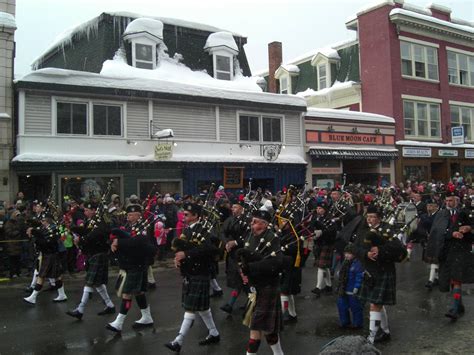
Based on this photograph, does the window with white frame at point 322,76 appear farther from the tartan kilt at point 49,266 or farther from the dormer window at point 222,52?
the tartan kilt at point 49,266

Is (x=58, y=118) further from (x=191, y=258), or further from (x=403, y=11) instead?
(x=403, y=11)

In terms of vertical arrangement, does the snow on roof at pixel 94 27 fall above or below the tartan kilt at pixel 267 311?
above

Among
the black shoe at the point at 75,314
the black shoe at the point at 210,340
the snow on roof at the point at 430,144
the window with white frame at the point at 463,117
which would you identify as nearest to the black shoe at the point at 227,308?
the black shoe at the point at 210,340

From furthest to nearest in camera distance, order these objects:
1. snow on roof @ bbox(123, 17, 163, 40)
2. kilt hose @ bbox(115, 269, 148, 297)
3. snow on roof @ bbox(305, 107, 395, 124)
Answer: snow on roof @ bbox(305, 107, 395, 124), snow on roof @ bbox(123, 17, 163, 40), kilt hose @ bbox(115, 269, 148, 297)

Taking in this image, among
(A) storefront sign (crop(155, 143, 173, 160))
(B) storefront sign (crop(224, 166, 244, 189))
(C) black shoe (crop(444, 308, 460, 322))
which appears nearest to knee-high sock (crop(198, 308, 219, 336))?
(C) black shoe (crop(444, 308, 460, 322))

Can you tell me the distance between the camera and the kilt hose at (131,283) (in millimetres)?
6660

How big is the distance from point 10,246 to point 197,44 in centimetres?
1365

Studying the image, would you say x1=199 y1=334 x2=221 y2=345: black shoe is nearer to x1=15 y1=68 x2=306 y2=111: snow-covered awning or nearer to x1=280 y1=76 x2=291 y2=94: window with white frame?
x1=15 y1=68 x2=306 y2=111: snow-covered awning

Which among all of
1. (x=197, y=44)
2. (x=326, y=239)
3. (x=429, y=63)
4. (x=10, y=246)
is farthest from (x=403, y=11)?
(x=10, y=246)

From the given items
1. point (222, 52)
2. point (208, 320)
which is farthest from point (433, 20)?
point (208, 320)

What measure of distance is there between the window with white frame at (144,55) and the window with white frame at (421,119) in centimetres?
1454

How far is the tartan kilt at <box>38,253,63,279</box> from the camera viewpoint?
858 centimetres

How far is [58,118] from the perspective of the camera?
621 inches

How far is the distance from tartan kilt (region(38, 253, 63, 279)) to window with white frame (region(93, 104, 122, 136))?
8493 mm
